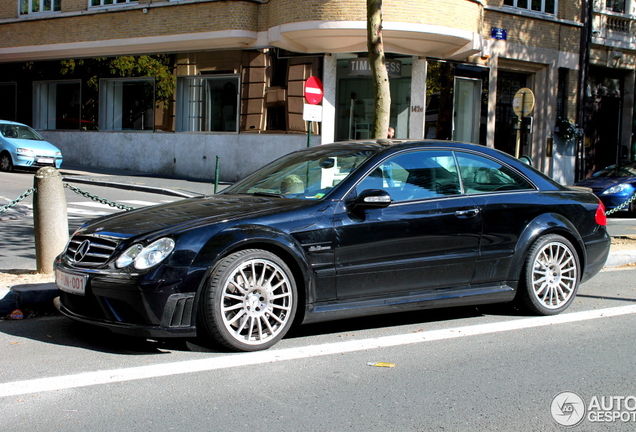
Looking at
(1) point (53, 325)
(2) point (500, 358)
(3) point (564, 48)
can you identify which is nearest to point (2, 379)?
(1) point (53, 325)

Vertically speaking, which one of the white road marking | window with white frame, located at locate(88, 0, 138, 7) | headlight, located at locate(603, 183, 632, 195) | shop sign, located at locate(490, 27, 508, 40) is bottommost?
the white road marking

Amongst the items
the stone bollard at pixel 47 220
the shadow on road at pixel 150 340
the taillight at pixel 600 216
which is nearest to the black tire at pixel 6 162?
the stone bollard at pixel 47 220

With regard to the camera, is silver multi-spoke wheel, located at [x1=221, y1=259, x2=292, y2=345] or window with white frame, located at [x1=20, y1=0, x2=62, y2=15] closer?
silver multi-spoke wheel, located at [x1=221, y1=259, x2=292, y2=345]

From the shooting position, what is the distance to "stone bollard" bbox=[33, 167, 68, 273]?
7141 millimetres

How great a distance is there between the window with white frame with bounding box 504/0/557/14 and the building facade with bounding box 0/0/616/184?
0.05 meters

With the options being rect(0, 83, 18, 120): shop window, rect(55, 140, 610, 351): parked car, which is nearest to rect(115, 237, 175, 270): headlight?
rect(55, 140, 610, 351): parked car

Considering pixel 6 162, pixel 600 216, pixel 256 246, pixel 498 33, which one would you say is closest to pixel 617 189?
pixel 498 33

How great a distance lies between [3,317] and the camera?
240 inches

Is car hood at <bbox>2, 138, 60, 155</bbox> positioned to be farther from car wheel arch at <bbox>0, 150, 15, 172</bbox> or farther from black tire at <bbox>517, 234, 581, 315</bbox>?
black tire at <bbox>517, 234, 581, 315</bbox>

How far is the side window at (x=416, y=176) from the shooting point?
5.77 m

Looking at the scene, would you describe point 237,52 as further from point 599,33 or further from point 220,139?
point 599,33

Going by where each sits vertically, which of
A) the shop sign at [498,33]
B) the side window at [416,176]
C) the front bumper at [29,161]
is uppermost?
the shop sign at [498,33]

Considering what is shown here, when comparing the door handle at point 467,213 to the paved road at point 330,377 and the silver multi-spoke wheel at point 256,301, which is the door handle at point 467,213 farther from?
the silver multi-spoke wheel at point 256,301

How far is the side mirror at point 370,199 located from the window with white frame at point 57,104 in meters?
23.7
